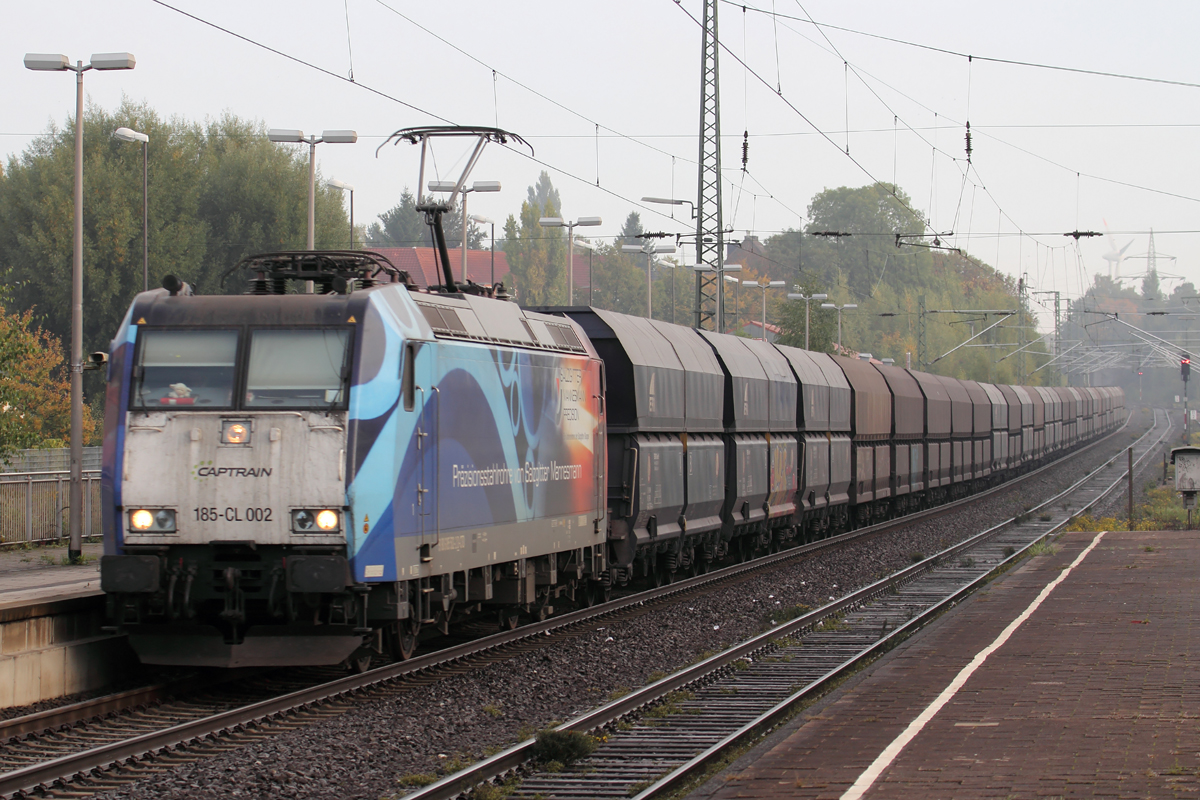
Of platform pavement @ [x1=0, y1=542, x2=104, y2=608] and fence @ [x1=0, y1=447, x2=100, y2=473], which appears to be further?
fence @ [x1=0, y1=447, x2=100, y2=473]

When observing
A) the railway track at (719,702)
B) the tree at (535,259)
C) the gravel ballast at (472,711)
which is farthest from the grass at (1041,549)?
the tree at (535,259)

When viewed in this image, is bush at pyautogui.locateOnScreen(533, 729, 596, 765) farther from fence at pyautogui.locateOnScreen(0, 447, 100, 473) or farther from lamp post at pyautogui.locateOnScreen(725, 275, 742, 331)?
lamp post at pyautogui.locateOnScreen(725, 275, 742, 331)

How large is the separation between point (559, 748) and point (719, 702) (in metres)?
2.80

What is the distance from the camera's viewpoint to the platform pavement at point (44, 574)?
13.8 metres

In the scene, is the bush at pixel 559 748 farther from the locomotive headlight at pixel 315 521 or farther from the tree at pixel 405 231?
the tree at pixel 405 231

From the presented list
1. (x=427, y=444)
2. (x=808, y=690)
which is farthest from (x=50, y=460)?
(x=808, y=690)

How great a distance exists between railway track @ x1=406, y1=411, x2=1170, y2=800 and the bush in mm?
64

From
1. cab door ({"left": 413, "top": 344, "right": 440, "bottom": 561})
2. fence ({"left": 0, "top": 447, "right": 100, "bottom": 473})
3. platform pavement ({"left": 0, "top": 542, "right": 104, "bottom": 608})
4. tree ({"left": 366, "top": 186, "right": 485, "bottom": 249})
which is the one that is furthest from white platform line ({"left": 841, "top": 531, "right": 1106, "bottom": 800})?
tree ({"left": 366, "top": 186, "right": 485, "bottom": 249})

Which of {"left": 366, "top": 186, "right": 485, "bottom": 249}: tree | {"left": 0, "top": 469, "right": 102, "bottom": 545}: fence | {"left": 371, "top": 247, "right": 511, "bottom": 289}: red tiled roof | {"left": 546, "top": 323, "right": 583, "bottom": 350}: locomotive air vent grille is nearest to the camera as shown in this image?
{"left": 546, "top": 323, "right": 583, "bottom": 350}: locomotive air vent grille

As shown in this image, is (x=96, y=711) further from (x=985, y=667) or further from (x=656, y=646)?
(x=985, y=667)

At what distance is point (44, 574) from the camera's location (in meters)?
17.5

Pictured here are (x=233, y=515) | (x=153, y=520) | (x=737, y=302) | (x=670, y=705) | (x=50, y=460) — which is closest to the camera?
(x=233, y=515)

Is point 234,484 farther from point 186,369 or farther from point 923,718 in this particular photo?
point 923,718

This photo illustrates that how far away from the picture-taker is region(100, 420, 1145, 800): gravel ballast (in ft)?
A: 28.4
